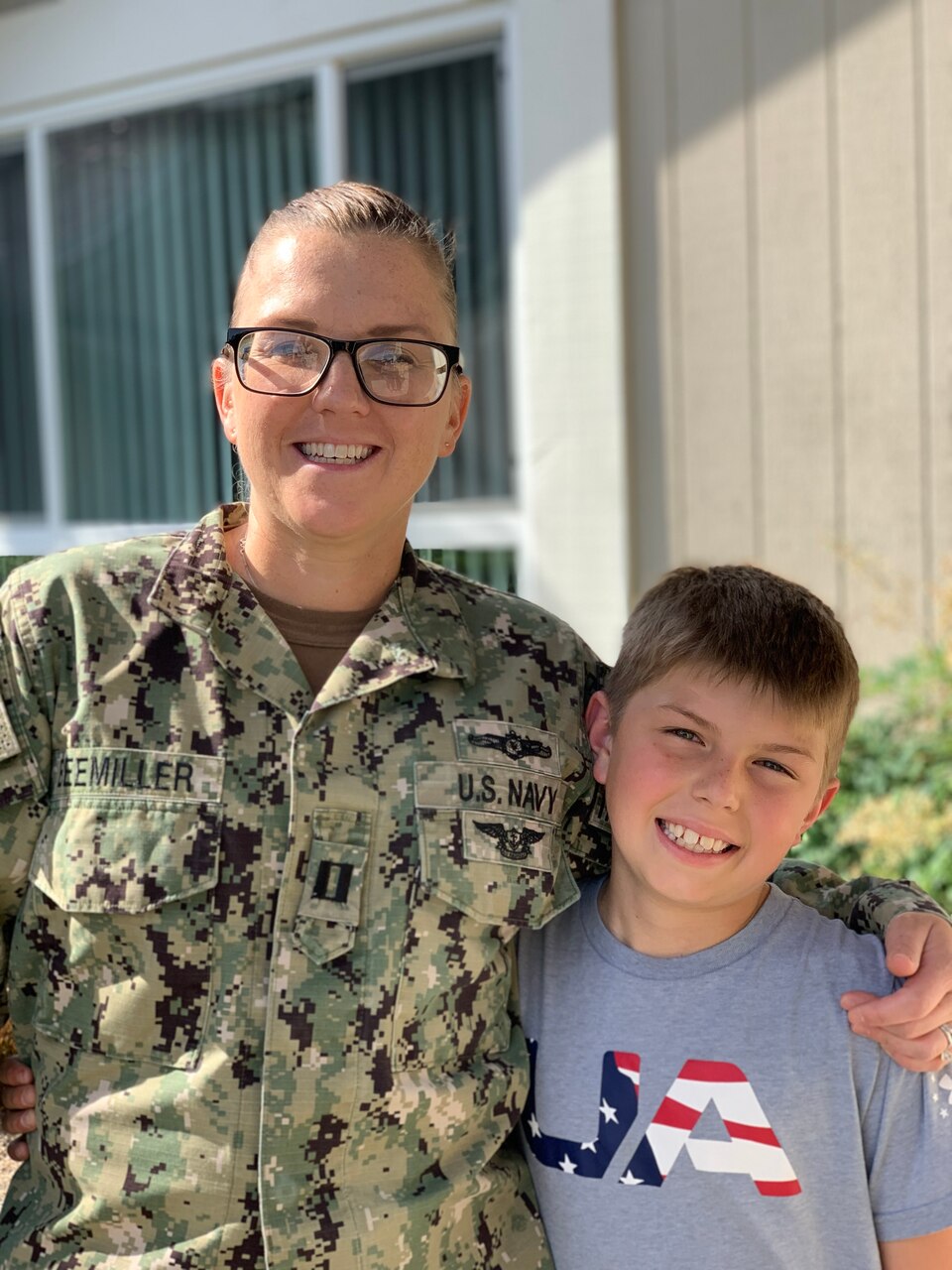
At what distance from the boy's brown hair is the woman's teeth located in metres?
0.17

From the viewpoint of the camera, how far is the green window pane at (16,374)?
6.33 meters

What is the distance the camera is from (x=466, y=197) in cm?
521

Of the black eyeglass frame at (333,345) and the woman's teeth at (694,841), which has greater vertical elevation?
the black eyeglass frame at (333,345)

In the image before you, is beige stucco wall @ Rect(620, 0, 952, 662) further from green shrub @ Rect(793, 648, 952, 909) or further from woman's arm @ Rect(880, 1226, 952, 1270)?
woman's arm @ Rect(880, 1226, 952, 1270)

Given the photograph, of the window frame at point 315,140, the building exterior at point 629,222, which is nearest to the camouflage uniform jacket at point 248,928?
the building exterior at point 629,222

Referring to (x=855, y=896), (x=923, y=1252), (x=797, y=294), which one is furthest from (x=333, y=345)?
(x=797, y=294)

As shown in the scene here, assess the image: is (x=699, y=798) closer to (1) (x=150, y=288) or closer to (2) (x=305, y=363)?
(2) (x=305, y=363)

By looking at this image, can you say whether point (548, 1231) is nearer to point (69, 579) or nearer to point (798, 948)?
point (798, 948)

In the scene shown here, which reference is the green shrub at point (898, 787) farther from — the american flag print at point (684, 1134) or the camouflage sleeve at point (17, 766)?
the camouflage sleeve at point (17, 766)

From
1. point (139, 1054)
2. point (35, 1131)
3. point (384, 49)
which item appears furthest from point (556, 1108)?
point (384, 49)

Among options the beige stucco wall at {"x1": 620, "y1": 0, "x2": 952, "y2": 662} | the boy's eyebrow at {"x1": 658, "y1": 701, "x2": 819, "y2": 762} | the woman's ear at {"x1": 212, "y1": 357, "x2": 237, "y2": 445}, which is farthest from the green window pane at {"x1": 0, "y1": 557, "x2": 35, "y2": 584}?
the beige stucco wall at {"x1": 620, "y1": 0, "x2": 952, "y2": 662}

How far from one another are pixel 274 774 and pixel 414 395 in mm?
474

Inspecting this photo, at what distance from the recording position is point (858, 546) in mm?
4414

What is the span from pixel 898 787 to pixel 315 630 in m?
2.94
